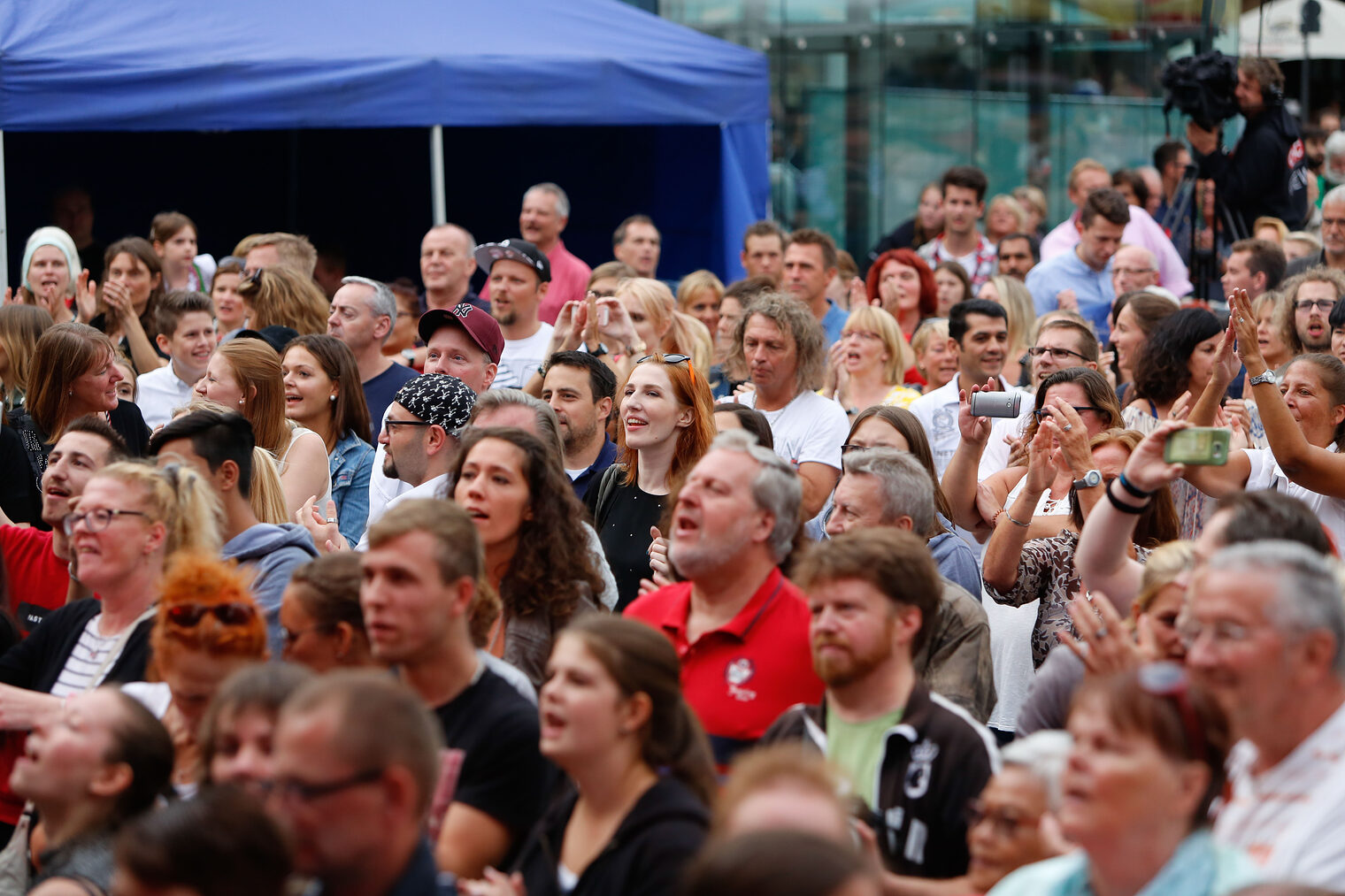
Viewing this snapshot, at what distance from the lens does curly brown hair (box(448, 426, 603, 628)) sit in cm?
409

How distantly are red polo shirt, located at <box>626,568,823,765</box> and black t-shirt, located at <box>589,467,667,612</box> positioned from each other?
120 cm

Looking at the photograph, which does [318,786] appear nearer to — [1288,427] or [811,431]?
[1288,427]

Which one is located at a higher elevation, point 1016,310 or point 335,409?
point 1016,310

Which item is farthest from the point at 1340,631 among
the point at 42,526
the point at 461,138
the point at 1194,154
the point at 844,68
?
the point at 844,68

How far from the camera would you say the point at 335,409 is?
19.7ft

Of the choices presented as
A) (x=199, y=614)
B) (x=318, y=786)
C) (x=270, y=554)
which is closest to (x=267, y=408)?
(x=270, y=554)

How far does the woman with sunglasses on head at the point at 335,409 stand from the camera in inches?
231

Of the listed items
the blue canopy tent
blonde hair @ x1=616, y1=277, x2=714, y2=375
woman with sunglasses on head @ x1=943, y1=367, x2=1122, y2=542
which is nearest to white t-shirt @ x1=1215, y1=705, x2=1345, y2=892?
woman with sunglasses on head @ x1=943, y1=367, x2=1122, y2=542

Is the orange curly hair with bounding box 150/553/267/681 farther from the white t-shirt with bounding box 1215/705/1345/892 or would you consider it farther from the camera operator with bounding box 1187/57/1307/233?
the camera operator with bounding box 1187/57/1307/233

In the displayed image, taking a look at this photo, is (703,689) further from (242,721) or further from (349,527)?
(349,527)

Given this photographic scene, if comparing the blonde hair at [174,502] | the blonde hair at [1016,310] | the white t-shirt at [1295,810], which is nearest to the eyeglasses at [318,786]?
the white t-shirt at [1295,810]

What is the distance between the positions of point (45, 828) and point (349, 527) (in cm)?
271

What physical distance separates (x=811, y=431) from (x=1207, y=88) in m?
5.74

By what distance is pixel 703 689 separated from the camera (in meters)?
3.60
